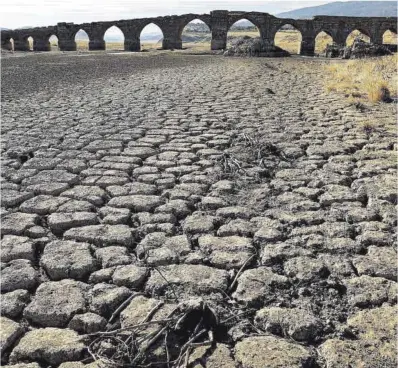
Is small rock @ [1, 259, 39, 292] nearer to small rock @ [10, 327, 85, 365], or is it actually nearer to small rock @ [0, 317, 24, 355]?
small rock @ [0, 317, 24, 355]

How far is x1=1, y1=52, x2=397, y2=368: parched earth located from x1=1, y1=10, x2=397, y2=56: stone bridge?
37.2 metres

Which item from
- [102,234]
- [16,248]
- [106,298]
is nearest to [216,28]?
[102,234]

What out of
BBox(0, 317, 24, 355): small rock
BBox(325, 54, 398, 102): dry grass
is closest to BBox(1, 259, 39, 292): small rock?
BBox(0, 317, 24, 355): small rock

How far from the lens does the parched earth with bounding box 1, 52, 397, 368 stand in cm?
226

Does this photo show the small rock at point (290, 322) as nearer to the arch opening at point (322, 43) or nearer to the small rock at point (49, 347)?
the small rock at point (49, 347)

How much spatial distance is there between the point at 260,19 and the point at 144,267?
43.5 m

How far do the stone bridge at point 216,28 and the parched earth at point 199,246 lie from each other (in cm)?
3720

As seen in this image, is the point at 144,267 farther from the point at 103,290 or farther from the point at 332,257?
A: the point at 332,257

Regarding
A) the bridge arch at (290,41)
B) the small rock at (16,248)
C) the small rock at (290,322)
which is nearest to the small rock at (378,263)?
the small rock at (290,322)

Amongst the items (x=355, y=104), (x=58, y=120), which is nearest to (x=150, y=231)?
(x=58, y=120)

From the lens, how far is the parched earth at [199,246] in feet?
7.40

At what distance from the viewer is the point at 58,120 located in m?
7.65

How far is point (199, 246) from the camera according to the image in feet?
10.6

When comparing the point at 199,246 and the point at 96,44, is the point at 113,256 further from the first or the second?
the point at 96,44
